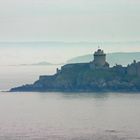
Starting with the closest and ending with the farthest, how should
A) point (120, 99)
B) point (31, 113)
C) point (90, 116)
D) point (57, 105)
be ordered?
1. point (90, 116)
2. point (31, 113)
3. point (57, 105)
4. point (120, 99)

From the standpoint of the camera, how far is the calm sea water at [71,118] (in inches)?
4188

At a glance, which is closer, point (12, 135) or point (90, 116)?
point (12, 135)

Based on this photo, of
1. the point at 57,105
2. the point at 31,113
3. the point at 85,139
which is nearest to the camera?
the point at 85,139

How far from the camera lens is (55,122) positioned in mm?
127438

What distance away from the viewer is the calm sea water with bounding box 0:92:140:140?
106375 mm

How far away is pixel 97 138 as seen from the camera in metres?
101

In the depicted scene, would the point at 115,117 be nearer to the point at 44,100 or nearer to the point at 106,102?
the point at 106,102

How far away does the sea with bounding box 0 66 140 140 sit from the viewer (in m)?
106

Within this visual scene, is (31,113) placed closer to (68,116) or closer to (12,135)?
(68,116)

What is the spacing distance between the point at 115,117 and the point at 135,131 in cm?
2524

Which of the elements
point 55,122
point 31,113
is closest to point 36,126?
point 55,122

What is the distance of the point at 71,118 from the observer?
135 metres

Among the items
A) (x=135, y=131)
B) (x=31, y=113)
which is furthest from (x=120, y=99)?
(x=135, y=131)

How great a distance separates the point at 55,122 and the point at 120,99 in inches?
2578
